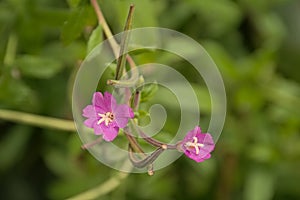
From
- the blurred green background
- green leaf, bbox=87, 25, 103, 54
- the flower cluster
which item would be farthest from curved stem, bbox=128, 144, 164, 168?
the blurred green background

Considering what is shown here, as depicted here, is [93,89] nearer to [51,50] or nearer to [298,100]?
[51,50]

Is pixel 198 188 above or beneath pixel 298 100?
beneath

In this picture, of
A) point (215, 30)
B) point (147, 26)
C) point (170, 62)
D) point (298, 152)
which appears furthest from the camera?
point (215, 30)

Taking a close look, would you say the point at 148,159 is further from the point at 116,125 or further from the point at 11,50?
the point at 11,50

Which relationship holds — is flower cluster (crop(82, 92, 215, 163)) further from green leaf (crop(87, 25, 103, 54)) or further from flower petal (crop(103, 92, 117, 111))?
green leaf (crop(87, 25, 103, 54))

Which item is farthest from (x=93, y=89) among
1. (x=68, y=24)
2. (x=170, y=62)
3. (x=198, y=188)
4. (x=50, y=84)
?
(x=198, y=188)

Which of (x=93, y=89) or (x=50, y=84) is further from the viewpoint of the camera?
(x=50, y=84)
